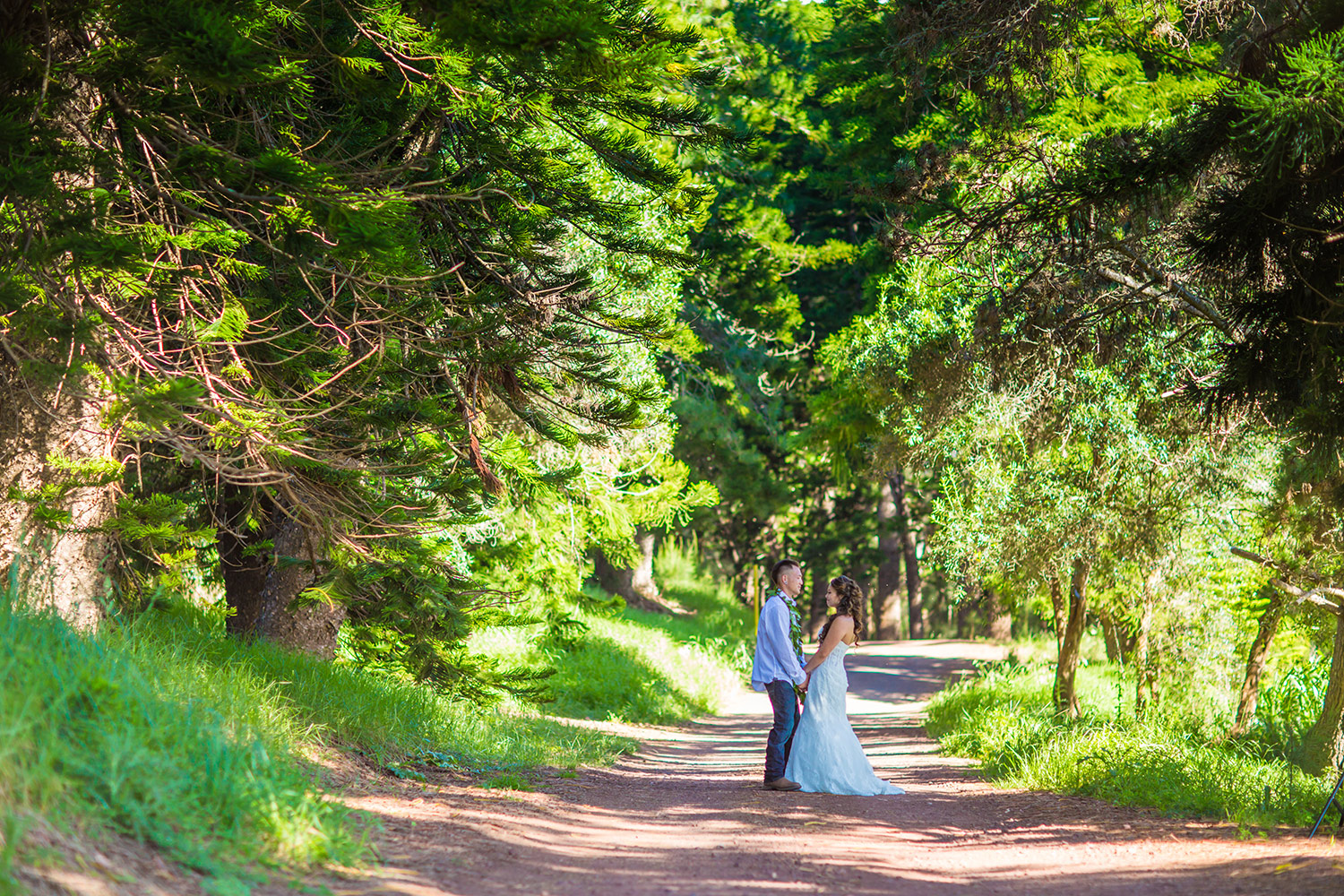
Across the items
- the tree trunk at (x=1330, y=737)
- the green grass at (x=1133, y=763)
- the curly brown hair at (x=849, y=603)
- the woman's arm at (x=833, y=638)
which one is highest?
the curly brown hair at (x=849, y=603)

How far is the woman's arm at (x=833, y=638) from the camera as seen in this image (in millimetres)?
8625

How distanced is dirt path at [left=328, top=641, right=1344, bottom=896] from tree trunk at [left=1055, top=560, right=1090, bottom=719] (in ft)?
11.2

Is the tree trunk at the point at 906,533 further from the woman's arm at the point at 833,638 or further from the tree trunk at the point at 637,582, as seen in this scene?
the woman's arm at the point at 833,638

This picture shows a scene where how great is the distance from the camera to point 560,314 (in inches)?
302


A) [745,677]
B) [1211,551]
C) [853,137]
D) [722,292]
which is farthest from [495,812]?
[722,292]

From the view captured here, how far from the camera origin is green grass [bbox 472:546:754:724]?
14.8m

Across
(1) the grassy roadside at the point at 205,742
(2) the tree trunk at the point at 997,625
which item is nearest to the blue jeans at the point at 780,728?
(1) the grassy roadside at the point at 205,742

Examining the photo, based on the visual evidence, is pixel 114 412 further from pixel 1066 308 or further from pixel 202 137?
pixel 1066 308

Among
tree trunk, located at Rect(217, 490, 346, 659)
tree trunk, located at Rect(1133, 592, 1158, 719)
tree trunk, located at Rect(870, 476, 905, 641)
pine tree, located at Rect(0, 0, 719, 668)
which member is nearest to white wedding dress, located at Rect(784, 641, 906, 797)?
pine tree, located at Rect(0, 0, 719, 668)

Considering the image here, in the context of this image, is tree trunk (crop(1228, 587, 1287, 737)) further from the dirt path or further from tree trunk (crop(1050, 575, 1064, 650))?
the dirt path

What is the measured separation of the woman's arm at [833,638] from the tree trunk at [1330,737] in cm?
399

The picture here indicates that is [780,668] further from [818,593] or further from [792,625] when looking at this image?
[818,593]

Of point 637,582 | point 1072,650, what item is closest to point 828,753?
point 1072,650

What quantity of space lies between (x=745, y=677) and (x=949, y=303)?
13315 mm
